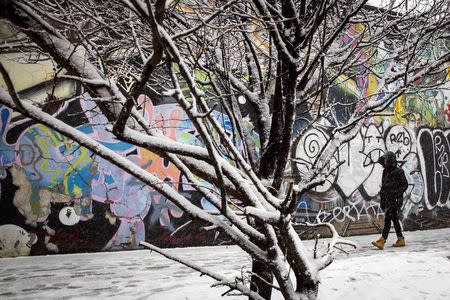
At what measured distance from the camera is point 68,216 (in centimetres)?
677

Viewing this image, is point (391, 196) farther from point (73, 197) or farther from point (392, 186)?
point (73, 197)

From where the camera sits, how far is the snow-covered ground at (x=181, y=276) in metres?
4.14

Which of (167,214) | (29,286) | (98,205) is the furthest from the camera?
(167,214)

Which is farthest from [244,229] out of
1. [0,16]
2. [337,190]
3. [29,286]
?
[337,190]

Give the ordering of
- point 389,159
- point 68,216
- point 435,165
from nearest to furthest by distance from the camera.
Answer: point 68,216 → point 389,159 → point 435,165

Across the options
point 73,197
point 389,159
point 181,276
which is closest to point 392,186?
point 389,159

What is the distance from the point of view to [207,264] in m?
5.88

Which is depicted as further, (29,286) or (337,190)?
(337,190)

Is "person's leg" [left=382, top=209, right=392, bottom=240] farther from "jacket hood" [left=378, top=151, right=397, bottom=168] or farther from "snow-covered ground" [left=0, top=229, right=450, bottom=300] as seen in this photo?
"jacket hood" [left=378, top=151, right=397, bottom=168]

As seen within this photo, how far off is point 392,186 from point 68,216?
266 inches

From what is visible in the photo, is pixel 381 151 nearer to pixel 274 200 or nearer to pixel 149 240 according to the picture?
pixel 149 240

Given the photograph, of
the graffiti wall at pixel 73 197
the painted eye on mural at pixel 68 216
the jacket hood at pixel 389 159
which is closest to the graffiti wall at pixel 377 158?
the jacket hood at pixel 389 159

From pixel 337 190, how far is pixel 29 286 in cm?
750

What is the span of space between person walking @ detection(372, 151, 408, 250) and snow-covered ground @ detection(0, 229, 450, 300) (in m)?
0.33
